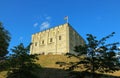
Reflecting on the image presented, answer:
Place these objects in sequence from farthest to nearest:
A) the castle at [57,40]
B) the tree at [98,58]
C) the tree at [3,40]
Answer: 1. the castle at [57,40]
2. the tree at [3,40]
3. the tree at [98,58]

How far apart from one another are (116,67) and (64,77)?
51.1ft

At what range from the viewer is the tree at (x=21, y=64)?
796 inches

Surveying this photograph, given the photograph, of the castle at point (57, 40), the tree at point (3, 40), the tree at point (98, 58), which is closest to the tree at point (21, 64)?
the tree at point (98, 58)

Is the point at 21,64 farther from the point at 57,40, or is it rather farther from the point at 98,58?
the point at 57,40

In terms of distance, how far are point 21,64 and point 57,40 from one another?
161 feet

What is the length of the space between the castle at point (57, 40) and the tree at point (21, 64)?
43022mm

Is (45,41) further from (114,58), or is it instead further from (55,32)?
(114,58)

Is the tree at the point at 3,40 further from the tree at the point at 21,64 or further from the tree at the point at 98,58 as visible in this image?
the tree at the point at 98,58

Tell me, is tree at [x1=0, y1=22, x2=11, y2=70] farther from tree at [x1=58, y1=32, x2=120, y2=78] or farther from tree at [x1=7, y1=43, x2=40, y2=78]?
tree at [x1=58, y1=32, x2=120, y2=78]

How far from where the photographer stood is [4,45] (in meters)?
38.6

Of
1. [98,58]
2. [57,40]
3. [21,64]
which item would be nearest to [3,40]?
[21,64]

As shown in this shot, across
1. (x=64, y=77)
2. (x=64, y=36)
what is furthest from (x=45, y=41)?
(x=64, y=77)

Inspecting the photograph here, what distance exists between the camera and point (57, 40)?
6969 cm

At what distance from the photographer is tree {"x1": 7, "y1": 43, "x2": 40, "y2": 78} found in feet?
66.3
